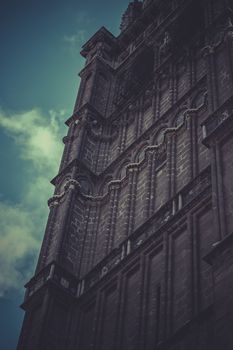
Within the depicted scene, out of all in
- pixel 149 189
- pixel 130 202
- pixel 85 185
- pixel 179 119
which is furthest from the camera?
pixel 85 185

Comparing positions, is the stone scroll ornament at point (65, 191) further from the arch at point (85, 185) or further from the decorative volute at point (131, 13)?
the decorative volute at point (131, 13)

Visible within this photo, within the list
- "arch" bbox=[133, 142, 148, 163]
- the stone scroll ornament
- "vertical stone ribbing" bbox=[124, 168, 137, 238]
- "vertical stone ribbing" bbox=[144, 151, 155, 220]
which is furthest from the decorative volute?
"vertical stone ribbing" bbox=[124, 168, 137, 238]

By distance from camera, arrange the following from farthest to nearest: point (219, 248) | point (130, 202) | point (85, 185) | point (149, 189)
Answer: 1. point (85, 185)
2. point (130, 202)
3. point (149, 189)
4. point (219, 248)

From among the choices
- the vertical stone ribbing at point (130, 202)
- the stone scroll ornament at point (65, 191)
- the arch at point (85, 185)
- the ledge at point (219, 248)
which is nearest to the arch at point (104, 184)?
the arch at point (85, 185)

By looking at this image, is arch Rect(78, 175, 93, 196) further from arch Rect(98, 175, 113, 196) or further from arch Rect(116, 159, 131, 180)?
arch Rect(116, 159, 131, 180)

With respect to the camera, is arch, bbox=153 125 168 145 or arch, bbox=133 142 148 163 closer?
arch, bbox=153 125 168 145

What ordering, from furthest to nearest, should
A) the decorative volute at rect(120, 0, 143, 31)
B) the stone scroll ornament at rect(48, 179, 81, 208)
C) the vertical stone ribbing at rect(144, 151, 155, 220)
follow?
1. the decorative volute at rect(120, 0, 143, 31)
2. the stone scroll ornament at rect(48, 179, 81, 208)
3. the vertical stone ribbing at rect(144, 151, 155, 220)

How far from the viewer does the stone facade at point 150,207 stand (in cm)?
2168

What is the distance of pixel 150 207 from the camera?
2841cm

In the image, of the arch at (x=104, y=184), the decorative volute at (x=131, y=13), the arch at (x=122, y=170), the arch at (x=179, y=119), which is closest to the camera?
the arch at (x=179, y=119)

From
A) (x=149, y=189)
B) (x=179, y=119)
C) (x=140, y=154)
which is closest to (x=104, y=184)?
(x=140, y=154)

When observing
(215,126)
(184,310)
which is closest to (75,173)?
(215,126)

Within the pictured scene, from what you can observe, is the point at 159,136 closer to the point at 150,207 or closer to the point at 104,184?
the point at 104,184

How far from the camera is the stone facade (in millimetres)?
21677
